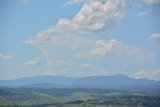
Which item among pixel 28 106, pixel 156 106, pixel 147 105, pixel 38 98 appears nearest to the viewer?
pixel 156 106

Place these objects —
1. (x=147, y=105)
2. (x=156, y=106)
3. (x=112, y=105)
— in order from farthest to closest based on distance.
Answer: (x=112, y=105)
(x=147, y=105)
(x=156, y=106)

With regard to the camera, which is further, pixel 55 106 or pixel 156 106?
pixel 55 106

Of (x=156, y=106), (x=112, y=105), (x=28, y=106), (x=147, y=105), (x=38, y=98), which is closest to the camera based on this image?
(x=156, y=106)

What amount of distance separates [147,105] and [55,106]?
2694 cm

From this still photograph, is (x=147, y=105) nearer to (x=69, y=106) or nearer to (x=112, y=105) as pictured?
(x=112, y=105)

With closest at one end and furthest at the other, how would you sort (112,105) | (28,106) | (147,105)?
(147,105), (112,105), (28,106)

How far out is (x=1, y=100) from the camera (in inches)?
4370

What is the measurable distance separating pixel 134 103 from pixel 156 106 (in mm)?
18293

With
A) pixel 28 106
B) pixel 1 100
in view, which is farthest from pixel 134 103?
pixel 1 100

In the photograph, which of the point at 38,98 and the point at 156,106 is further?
the point at 38,98

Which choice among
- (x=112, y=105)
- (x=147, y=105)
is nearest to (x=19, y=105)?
(x=112, y=105)

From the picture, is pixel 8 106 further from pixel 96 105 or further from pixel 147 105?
pixel 147 105

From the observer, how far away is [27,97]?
5157 inches

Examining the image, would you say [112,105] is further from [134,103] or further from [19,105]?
[19,105]
